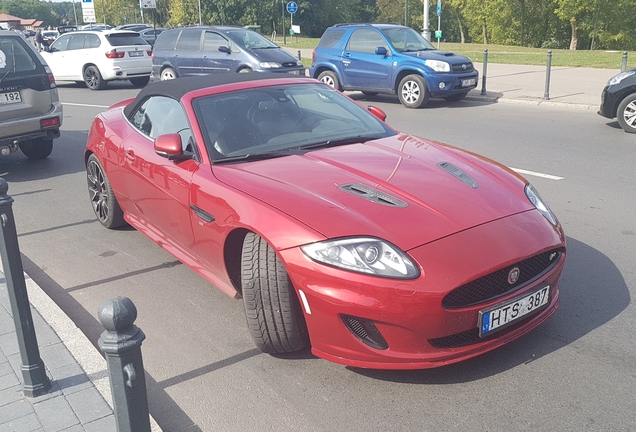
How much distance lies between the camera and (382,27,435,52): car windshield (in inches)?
569

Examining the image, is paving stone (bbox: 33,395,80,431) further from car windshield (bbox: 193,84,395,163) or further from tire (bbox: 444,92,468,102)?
tire (bbox: 444,92,468,102)

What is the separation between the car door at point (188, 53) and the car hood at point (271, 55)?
1848 mm

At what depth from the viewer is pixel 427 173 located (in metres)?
3.97

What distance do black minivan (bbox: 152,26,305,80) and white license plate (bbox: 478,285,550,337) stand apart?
13.0m

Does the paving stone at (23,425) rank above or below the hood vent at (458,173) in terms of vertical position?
below

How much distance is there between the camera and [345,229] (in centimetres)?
325

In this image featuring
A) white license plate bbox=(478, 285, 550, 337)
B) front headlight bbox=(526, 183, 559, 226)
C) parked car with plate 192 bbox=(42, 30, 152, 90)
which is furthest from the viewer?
parked car with plate 192 bbox=(42, 30, 152, 90)

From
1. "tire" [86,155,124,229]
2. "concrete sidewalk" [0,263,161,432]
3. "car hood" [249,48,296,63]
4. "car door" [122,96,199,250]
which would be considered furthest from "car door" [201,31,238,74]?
"concrete sidewalk" [0,263,161,432]

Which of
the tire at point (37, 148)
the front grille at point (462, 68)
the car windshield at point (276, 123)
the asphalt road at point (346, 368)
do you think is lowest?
the asphalt road at point (346, 368)

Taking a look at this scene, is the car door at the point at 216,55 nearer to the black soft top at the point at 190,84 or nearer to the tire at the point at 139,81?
the tire at the point at 139,81

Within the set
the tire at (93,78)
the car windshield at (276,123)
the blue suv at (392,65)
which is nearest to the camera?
the car windshield at (276,123)

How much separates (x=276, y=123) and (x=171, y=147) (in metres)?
0.81

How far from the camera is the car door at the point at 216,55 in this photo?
16.2 metres

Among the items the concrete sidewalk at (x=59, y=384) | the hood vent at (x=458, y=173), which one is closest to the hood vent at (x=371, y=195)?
the hood vent at (x=458, y=173)
